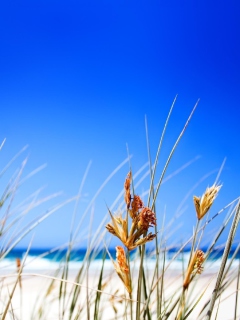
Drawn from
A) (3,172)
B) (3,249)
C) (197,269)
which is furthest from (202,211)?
(3,172)

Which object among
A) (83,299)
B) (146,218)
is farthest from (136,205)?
(83,299)

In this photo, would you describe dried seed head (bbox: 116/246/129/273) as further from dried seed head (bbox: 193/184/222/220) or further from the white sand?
the white sand

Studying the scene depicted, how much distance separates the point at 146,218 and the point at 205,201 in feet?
0.33

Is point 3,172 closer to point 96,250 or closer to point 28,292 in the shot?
point 96,250

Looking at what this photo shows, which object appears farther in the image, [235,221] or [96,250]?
[96,250]

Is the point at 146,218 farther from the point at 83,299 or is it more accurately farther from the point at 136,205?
the point at 83,299

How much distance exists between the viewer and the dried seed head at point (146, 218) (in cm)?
51

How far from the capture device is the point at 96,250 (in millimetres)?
1251

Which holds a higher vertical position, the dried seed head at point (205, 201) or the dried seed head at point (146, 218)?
the dried seed head at point (205, 201)

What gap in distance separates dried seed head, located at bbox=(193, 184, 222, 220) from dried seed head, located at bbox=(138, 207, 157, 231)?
8cm

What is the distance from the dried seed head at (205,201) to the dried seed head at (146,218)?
0.27 feet

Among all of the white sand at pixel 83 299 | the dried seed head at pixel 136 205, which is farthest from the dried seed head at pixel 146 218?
the white sand at pixel 83 299

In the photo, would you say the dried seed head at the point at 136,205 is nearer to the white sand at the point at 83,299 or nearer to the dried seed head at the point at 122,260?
the dried seed head at the point at 122,260

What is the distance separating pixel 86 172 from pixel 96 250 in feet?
0.83
